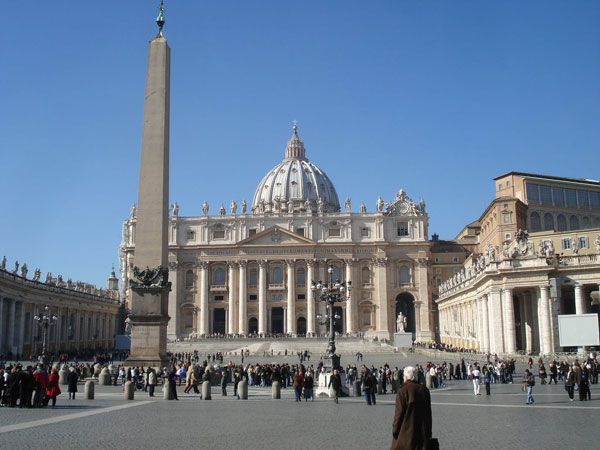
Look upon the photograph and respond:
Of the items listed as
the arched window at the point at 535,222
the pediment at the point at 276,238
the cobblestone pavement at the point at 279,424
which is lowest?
the cobblestone pavement at the point at 279,424

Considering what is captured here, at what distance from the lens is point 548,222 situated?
61.0m

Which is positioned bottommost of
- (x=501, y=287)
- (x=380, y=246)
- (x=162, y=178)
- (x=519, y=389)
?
(x=519, y=389)

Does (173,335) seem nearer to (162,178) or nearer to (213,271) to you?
(213,271)

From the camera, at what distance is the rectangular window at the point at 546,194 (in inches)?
2410

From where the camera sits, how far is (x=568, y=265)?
34.8 metres

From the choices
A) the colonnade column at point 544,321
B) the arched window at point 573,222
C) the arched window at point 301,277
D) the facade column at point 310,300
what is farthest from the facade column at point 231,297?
the colonnade column at point 544,321

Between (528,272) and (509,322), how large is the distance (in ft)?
10.2

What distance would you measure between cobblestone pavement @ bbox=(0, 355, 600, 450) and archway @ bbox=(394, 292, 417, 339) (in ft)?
205

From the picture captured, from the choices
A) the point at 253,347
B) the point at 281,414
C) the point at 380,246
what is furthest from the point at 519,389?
the point at 380,246

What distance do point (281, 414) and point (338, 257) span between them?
64990 millimetres

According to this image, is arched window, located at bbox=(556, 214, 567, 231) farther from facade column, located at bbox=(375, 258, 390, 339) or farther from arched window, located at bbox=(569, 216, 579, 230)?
facade column, located at bbox=(375, 258, 390, 339)

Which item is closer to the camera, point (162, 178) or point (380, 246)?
point (162, 178)

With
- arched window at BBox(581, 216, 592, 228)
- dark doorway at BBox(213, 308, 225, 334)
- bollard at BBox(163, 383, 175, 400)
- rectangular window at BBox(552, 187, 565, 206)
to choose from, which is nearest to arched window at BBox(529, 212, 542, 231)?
rectangular window at BBox(552, 187, 565, 206)

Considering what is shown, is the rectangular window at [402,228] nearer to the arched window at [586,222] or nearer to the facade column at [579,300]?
the arched window at [586,222]
